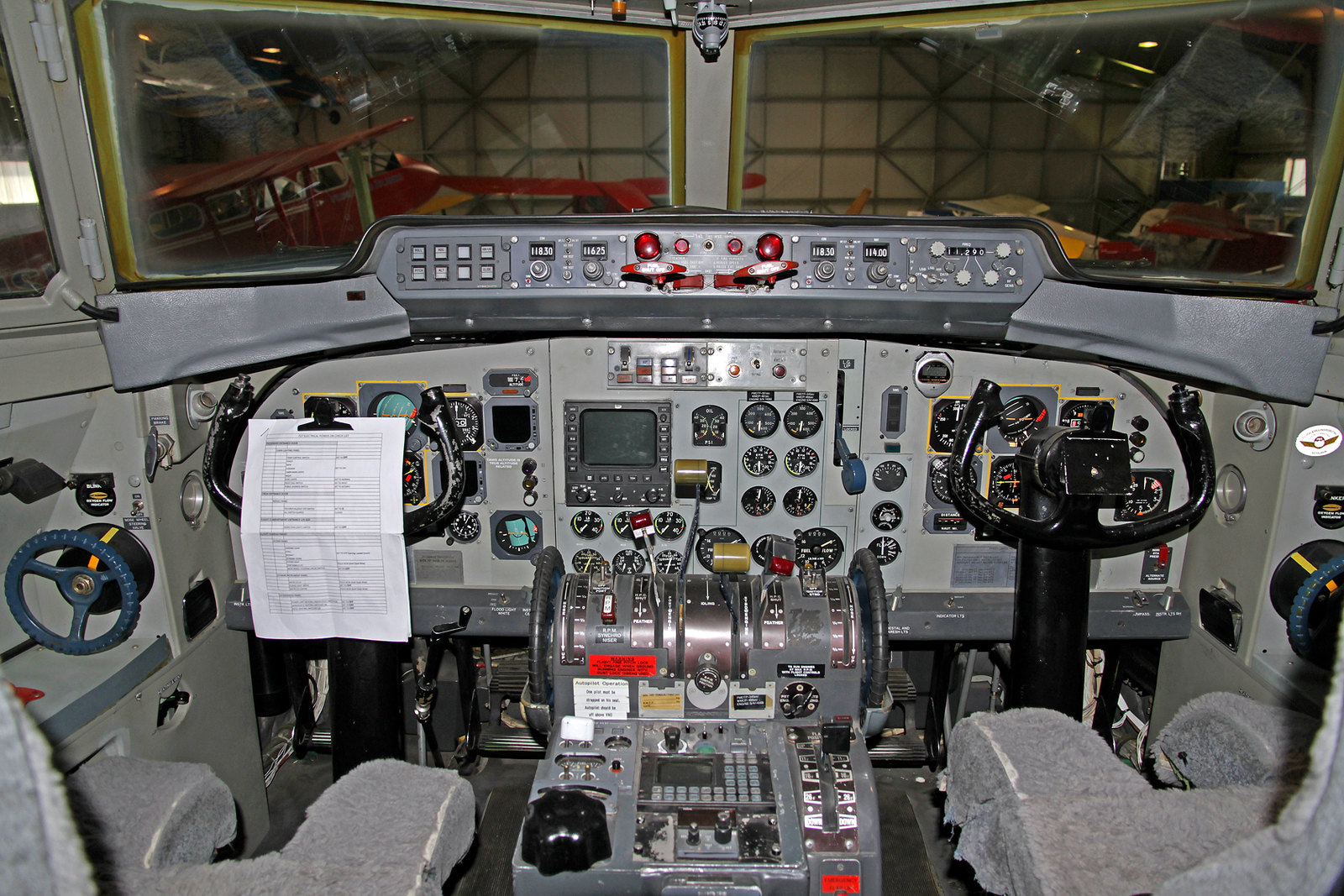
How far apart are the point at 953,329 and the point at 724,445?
91cm

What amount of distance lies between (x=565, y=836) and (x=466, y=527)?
63.6 inches

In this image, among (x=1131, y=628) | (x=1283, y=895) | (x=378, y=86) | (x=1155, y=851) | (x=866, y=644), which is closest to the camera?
(x=1283, y=895)

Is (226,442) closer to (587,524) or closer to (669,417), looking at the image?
(587,524)

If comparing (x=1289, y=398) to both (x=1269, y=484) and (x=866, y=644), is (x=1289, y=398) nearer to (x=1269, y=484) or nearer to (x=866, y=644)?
(x=1269, y=484)

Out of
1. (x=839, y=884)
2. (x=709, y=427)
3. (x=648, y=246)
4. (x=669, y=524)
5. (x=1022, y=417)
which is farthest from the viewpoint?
(x=669, y=524)

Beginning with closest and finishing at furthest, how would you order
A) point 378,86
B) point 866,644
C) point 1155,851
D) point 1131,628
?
point 1155,851
point 866,644
point 378,86
point 1131,628

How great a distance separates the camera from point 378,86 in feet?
8.42

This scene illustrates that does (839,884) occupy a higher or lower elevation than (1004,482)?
lower

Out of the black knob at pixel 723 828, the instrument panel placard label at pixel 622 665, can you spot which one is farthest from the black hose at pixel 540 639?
the black knob at pixel 723 828

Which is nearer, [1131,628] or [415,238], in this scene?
[415,238]

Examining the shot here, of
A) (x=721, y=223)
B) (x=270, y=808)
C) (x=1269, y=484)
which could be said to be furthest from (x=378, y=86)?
(x=1269, y=484)

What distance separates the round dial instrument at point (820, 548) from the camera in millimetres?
3070

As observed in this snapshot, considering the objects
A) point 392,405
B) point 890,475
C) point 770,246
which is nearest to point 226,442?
point 392,405

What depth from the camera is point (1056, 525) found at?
7.57ft
